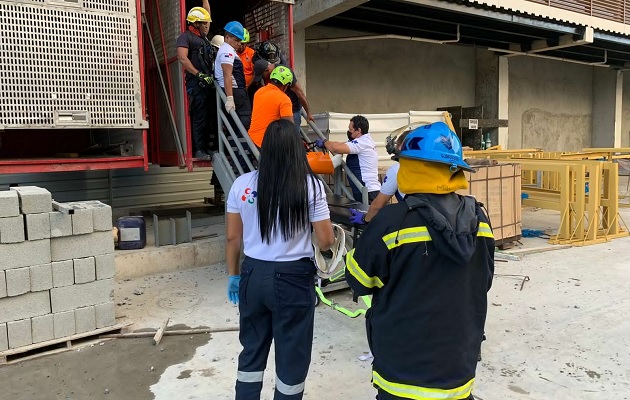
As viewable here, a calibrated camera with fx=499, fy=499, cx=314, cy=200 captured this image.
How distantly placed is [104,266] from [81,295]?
31 cm

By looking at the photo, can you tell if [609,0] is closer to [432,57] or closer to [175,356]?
[432,57]

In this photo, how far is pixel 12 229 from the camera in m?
4.03

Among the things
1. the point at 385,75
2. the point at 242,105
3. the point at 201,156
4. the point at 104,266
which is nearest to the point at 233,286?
the point at 104,266

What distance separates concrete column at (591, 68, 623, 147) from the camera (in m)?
20.9

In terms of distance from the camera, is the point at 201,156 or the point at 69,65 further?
the point at 201,156

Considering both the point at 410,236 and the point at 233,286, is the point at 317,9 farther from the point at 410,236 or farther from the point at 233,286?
the point at 410,236

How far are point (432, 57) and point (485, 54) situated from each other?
2.18 metres

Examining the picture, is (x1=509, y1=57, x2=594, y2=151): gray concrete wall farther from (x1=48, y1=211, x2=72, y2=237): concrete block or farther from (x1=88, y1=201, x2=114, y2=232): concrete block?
(x1=48, y1=211, x2=72, y2=237): concrete block

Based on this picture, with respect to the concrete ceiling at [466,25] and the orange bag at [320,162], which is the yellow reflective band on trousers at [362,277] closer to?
the orange bag at [320,162]

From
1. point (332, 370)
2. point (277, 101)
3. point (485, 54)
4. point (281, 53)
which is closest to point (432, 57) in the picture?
point (485, 54)

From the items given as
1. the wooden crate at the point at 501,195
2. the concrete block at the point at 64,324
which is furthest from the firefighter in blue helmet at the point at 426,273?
the wooden crate at the point at 501,195

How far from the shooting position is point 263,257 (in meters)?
A: 2.62

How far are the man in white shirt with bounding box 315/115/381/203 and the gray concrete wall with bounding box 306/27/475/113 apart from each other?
7295 mm

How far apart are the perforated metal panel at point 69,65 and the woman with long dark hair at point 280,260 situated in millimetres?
3802
